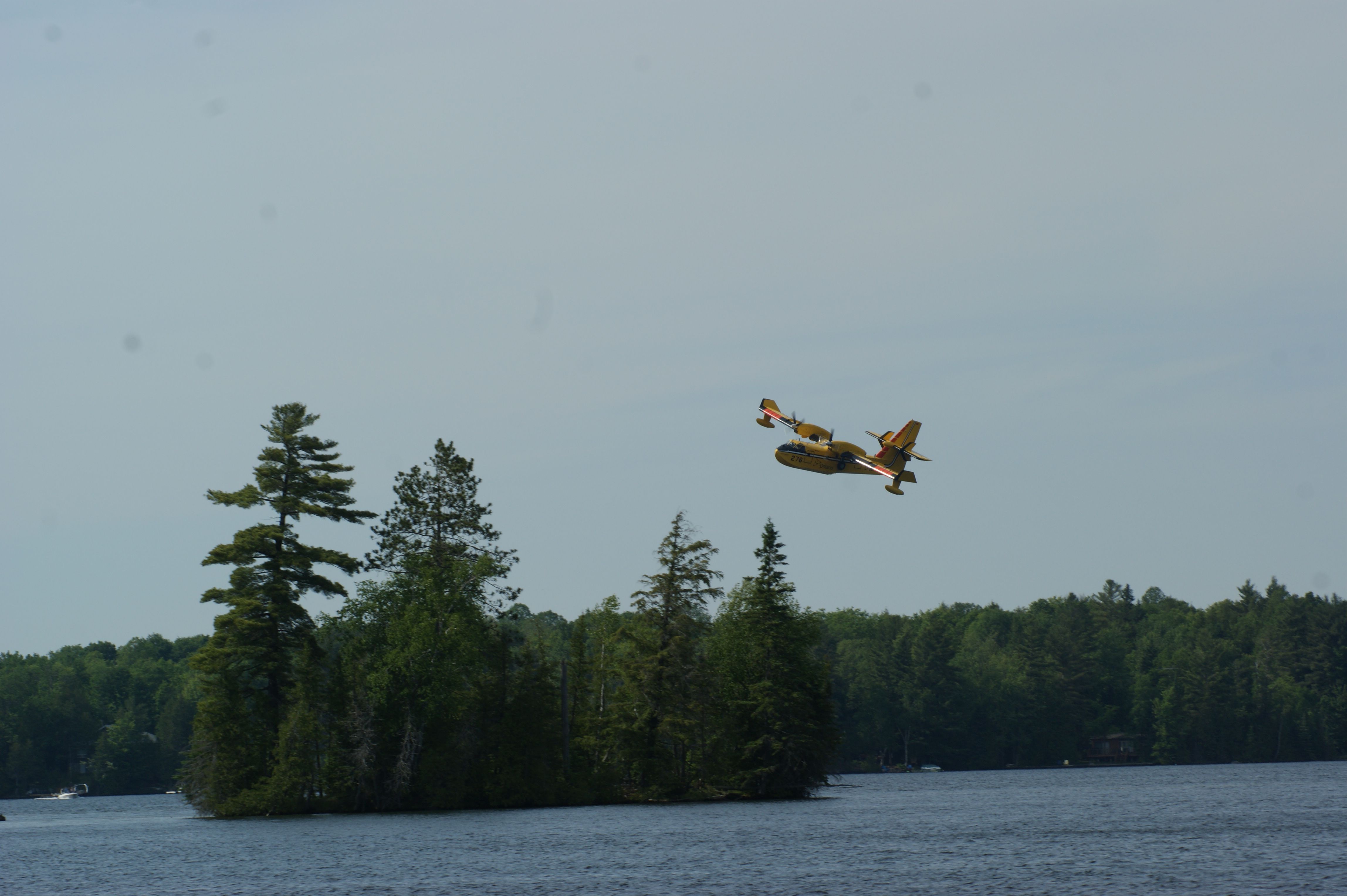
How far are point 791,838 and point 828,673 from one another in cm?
3094

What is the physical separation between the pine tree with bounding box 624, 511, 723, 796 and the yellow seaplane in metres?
21.4

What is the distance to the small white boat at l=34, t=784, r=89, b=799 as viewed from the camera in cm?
15200

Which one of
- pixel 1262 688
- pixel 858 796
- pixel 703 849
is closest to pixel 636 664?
Answer: pixel 858 796

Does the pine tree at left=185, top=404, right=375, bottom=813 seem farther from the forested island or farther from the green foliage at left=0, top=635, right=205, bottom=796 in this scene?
the green foliage at left=0, top=635, right=205, bottom=796

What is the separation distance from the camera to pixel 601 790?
90.1 meters

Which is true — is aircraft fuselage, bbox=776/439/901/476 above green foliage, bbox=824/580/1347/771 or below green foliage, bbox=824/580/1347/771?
above

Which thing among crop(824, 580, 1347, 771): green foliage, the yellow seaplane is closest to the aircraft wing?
the yellow seaplane

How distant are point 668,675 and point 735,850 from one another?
106 ft

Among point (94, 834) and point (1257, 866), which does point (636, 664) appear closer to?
point (94, 834)

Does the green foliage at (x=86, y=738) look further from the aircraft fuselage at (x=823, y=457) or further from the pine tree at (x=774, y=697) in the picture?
the aircraft fuselage at (x=823, y=457)

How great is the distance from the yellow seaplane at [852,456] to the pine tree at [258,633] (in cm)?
2849

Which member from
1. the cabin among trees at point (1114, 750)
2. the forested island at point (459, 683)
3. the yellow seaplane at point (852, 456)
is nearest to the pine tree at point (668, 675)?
the forested island at point (459, 683)

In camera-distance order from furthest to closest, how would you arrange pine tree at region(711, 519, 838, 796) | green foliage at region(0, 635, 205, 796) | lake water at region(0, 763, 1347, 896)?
green foliage at region(0, 635, 205, 796) → pine tree at region(711, 519, 838, 796) → lake water at region(0, 763, 1347, 896)

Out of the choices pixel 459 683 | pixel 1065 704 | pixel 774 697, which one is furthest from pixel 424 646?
pixel 1065 704
